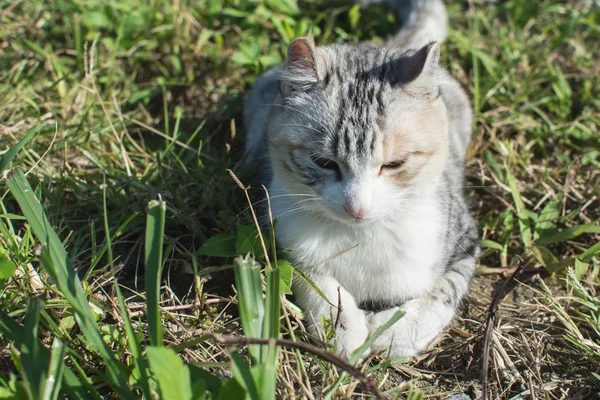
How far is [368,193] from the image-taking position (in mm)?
2221

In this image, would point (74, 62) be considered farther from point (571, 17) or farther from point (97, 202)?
point (571, 17)

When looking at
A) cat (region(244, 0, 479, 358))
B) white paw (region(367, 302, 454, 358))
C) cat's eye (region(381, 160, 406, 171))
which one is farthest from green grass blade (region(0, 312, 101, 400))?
cat's eye (region(381, 160, 406, 171))

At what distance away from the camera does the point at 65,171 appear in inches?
126

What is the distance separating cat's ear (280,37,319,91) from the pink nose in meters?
0.54

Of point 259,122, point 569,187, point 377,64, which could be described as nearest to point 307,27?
point 259,122

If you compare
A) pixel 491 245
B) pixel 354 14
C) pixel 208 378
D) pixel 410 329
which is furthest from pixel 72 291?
pixel 354 14

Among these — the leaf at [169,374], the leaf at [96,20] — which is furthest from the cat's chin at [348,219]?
the leaf at [96,20]

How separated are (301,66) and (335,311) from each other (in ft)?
3.45

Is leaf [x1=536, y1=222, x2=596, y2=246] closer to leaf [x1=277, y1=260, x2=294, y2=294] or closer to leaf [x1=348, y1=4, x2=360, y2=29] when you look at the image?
leaf [x1=277, y1=260, x2=294, y2=294]

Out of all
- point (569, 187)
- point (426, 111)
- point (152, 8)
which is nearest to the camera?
point (426, 111)

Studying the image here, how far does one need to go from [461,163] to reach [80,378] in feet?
7.38

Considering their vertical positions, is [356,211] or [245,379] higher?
[356,211]

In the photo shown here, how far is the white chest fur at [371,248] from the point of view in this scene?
252 cm

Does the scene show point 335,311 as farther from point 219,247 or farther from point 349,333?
point 219,247
